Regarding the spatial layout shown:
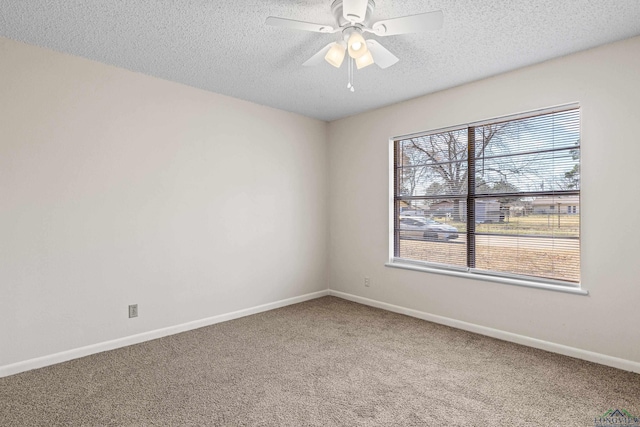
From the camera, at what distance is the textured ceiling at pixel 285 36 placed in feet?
7.12

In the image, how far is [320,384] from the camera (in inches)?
95.7

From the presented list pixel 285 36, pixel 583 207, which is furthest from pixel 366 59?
pixel 583 207

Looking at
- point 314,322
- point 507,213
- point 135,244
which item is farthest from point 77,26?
point 507,213

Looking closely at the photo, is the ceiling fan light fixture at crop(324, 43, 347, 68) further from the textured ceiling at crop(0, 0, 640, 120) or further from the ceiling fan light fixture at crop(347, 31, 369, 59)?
the textured ceiling at crop(0, 0, 640, 120)

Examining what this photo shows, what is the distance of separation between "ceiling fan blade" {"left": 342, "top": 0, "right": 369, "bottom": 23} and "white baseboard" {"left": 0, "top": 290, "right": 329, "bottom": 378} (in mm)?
3132

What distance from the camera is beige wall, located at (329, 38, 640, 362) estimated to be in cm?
260

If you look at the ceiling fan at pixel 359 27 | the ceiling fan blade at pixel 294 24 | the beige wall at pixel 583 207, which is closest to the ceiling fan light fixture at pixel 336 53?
the ceiling fan at pixel 359 27

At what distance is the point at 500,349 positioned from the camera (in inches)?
118

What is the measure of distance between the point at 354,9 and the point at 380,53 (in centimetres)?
53

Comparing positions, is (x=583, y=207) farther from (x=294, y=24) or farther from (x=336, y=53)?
(x=294, y=24)

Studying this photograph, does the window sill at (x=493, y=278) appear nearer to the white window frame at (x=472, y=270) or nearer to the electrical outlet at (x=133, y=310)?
the white window frame at (x=472, y=270)

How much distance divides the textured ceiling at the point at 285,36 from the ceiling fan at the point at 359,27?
141 millimetres

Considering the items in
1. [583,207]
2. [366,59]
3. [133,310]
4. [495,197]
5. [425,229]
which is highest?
[366,59]

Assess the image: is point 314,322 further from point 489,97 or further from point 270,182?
point 489,97
